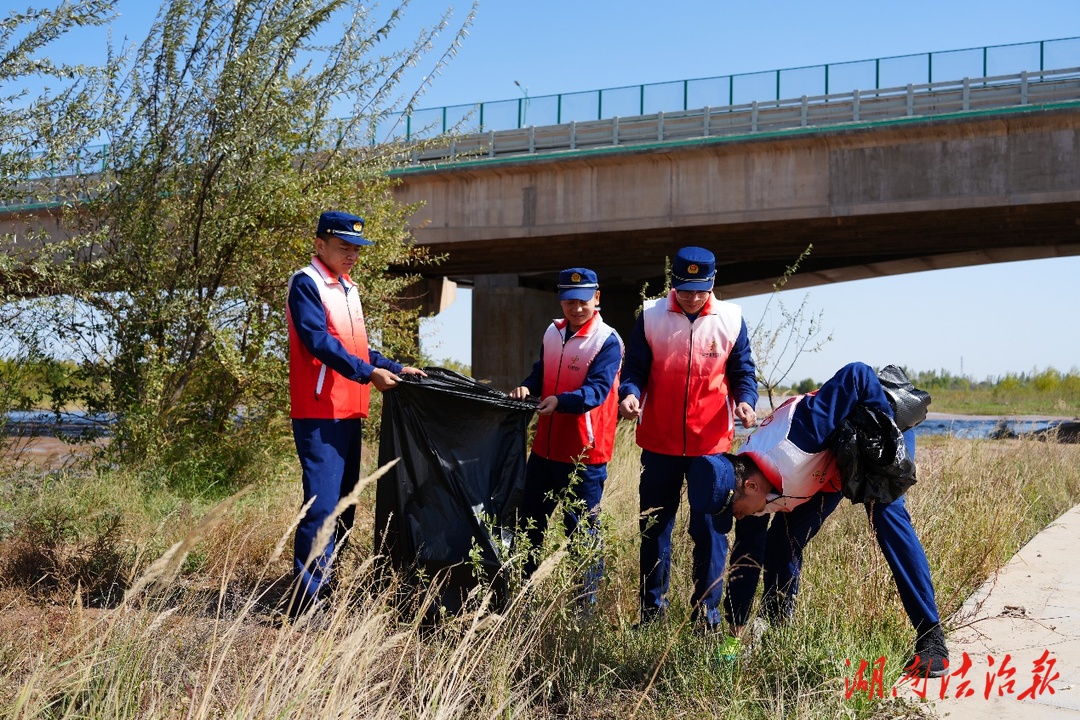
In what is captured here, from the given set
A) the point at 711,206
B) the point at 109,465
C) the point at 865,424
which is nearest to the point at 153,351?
the point at 109,465

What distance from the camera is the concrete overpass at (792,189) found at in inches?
733

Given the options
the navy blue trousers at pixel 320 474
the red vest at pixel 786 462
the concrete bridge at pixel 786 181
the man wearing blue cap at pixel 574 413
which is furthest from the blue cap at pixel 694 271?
the concrete bridge at pixel 786 181

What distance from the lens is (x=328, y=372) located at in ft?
15.2

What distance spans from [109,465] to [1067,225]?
20.1 meters

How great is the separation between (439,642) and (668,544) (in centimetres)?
140

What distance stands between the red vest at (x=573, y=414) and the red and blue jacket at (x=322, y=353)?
95 cm

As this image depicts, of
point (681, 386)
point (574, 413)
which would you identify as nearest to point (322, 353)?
point (574, 413)

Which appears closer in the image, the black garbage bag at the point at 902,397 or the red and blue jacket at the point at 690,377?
the black garbage bag at the point at 902,397

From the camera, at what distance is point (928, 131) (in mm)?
18906

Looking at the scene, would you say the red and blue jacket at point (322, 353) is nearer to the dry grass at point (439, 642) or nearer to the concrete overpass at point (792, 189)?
the dry grass at point (439, 642)

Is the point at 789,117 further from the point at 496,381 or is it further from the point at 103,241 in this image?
the point at 103,241

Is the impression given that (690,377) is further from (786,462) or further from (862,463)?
(862,463)

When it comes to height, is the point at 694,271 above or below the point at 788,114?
below

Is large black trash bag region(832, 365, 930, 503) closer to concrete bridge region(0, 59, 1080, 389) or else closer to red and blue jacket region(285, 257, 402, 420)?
red and blue jacket region(285, 257, 402, 420)
